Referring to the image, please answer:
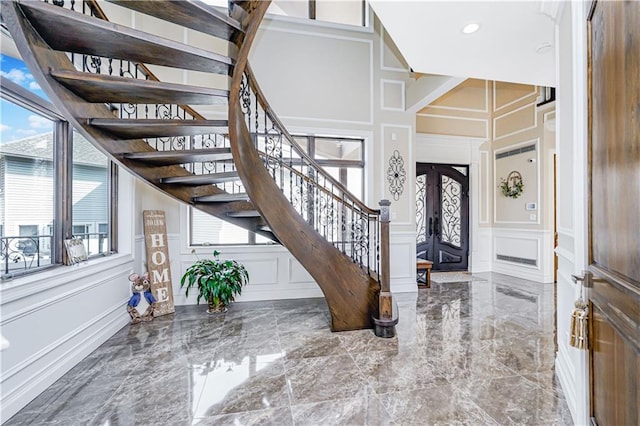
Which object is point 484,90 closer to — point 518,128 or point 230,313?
point 518,128

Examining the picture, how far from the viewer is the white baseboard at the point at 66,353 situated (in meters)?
1.83

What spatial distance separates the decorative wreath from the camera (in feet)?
17.8

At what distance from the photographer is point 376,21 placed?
4.62 m

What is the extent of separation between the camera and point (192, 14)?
150 cm

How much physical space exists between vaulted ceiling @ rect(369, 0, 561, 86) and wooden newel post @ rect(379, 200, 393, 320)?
1555 mm

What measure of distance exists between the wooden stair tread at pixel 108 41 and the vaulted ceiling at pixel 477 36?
1.56 m

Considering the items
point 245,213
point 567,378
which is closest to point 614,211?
point 567,378

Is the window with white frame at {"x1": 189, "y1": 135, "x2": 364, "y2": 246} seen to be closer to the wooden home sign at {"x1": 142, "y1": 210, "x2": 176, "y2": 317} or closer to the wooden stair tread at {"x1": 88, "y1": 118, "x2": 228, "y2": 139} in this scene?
the wooden home sign at {"x1": 142, "y1": 210, "x2": 176, "y2": 317}

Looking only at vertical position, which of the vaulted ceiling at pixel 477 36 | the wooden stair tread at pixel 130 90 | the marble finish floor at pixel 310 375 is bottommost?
the marble finish floor at pixel 310 375

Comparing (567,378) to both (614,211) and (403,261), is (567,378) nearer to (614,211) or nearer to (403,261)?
(614,211)

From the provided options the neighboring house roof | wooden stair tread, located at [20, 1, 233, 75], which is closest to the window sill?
the neighboring house roof

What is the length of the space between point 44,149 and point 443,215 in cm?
595

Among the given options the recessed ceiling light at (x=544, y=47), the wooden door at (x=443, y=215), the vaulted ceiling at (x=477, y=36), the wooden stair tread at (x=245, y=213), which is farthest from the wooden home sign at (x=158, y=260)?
the recessed ceiling light at (x=544, y=47)

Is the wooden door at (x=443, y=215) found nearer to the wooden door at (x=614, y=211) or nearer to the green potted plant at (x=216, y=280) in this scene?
the green potted plant at (x=216, y=280)
